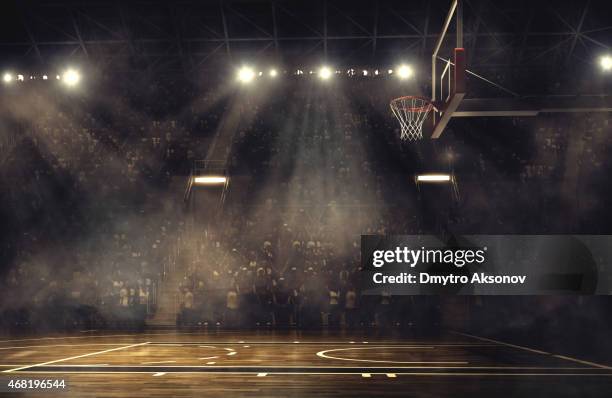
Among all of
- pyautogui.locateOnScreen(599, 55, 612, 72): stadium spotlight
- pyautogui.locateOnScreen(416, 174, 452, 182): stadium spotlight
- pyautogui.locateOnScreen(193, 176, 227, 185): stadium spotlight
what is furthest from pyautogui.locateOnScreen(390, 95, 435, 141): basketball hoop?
pyautogui.locateOnScreen(193, 176, 227, 185): stadium spotlight

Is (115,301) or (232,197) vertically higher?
(232,197)

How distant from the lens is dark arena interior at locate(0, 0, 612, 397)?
13.9m

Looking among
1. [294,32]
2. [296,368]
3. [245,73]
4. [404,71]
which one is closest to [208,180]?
[245,73]

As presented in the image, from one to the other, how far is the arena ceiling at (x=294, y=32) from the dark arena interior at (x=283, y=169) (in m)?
0.06

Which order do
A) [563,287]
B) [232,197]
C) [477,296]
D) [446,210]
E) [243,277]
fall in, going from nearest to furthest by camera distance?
[563,287] → [477,296] → [243,277] → [446,210] → [232,197]

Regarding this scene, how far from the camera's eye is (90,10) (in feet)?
50.1

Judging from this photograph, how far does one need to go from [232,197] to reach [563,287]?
328 inches

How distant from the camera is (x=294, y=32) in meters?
15.9

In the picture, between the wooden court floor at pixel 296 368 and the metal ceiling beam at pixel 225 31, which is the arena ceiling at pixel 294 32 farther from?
the wooden court floor at pixel 296 368

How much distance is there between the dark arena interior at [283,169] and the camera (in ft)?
45.6

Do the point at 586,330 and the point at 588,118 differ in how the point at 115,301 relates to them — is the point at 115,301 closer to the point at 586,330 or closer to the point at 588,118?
the point at 586,330

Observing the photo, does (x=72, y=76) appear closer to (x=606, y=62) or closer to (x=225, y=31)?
(x=225, y=31)

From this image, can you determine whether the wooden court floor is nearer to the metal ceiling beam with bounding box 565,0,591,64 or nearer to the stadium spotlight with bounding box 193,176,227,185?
the stadium spotlight with bounding box 193,176,227,185

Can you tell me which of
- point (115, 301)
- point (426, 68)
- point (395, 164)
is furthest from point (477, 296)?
point (115, 301)
